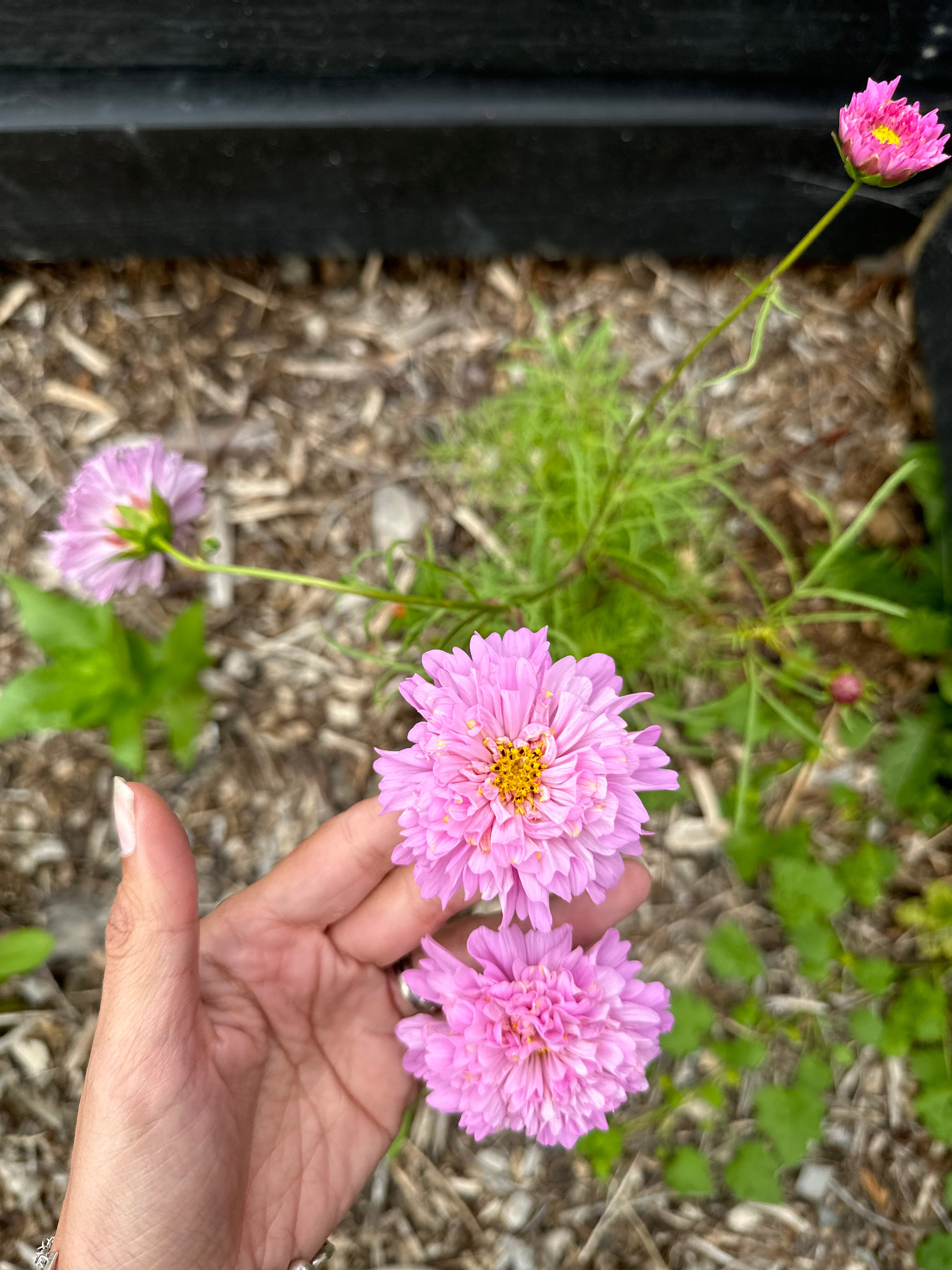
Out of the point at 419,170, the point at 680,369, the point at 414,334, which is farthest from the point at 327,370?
the point at 680,369

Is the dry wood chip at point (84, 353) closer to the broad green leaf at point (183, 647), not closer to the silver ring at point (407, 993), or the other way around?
the broad green leaf at point (183, 647)

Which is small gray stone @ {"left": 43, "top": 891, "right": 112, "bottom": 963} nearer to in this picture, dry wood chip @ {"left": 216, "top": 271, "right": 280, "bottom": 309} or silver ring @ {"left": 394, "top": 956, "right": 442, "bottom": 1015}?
silver ring @ {"left": 394, "top": 956, "right": 442, "bottom": 1015}

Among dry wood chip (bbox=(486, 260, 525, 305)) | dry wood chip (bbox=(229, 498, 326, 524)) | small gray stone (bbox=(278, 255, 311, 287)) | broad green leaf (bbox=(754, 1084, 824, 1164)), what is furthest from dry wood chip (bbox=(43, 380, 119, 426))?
broad green leaf (bbox=(754, 1084, 824, 1164))

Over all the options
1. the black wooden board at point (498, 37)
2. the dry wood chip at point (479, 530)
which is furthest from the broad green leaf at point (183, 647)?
the black wooden board at point (498, 37)

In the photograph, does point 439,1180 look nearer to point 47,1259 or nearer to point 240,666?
point 47,1259

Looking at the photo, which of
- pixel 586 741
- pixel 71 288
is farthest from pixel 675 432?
pixel 71 288

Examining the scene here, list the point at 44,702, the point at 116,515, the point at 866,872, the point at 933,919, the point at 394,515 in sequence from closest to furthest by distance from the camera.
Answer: the point at 116,515 → the point at 44,702 → the point at 866,872 → the point at 933,919 → the point at 394,515
